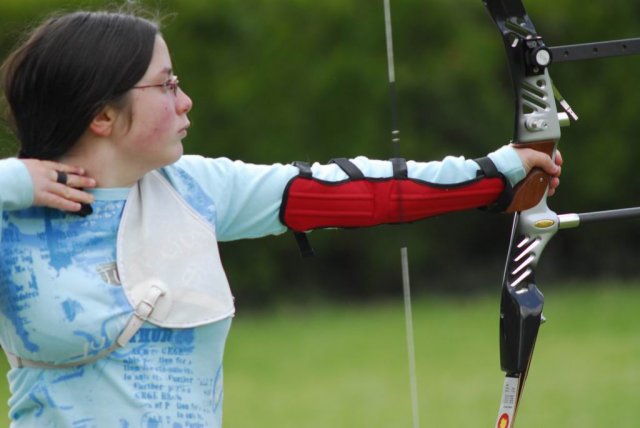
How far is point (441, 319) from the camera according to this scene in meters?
10.2

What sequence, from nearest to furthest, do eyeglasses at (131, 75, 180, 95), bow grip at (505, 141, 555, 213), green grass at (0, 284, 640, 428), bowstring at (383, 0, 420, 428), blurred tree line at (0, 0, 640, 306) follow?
eyeglasses at (131, 75, 180, 95) < bowstring at (383, 0, 420, 428) < bow grip at (505, 141, 555, 213) < green grass at (0, 284, 640, 428) < blurred tree line at (0, 0, 640, 306)

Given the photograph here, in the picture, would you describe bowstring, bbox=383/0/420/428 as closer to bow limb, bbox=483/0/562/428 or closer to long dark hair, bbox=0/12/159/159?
bow limb, bbox=483/0/562/428

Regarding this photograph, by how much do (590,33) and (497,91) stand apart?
93 cm

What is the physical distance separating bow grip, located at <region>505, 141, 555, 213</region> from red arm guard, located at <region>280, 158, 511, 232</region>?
0.13ft

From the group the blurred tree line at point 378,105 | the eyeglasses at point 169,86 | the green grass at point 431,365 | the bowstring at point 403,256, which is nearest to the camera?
the eyeglasses at point 169,86

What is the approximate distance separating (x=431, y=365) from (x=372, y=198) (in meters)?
5.53

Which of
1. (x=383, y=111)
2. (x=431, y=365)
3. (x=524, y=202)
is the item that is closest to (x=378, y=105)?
(x=383, y=111)

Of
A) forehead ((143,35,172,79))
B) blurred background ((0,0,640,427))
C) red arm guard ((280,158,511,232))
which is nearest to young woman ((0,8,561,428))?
forehead ((143,35,172,79))

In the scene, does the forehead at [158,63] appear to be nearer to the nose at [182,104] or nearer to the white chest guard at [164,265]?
the nose at [182,104]

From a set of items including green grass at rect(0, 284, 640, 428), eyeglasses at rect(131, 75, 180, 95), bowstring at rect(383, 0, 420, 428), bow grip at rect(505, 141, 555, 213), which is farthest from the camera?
green grass at rect(0, 284, 640, 428)

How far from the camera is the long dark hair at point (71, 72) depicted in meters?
2.89

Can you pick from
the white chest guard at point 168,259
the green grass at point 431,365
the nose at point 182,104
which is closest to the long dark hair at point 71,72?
the nose at point 182,104

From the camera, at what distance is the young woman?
2.83m

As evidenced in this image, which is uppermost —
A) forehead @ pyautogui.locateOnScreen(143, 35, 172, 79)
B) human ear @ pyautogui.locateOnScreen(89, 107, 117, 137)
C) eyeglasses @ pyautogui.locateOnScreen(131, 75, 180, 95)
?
forehead @ pyautogui.locateOnScreen(143, 35, 172, 79)
